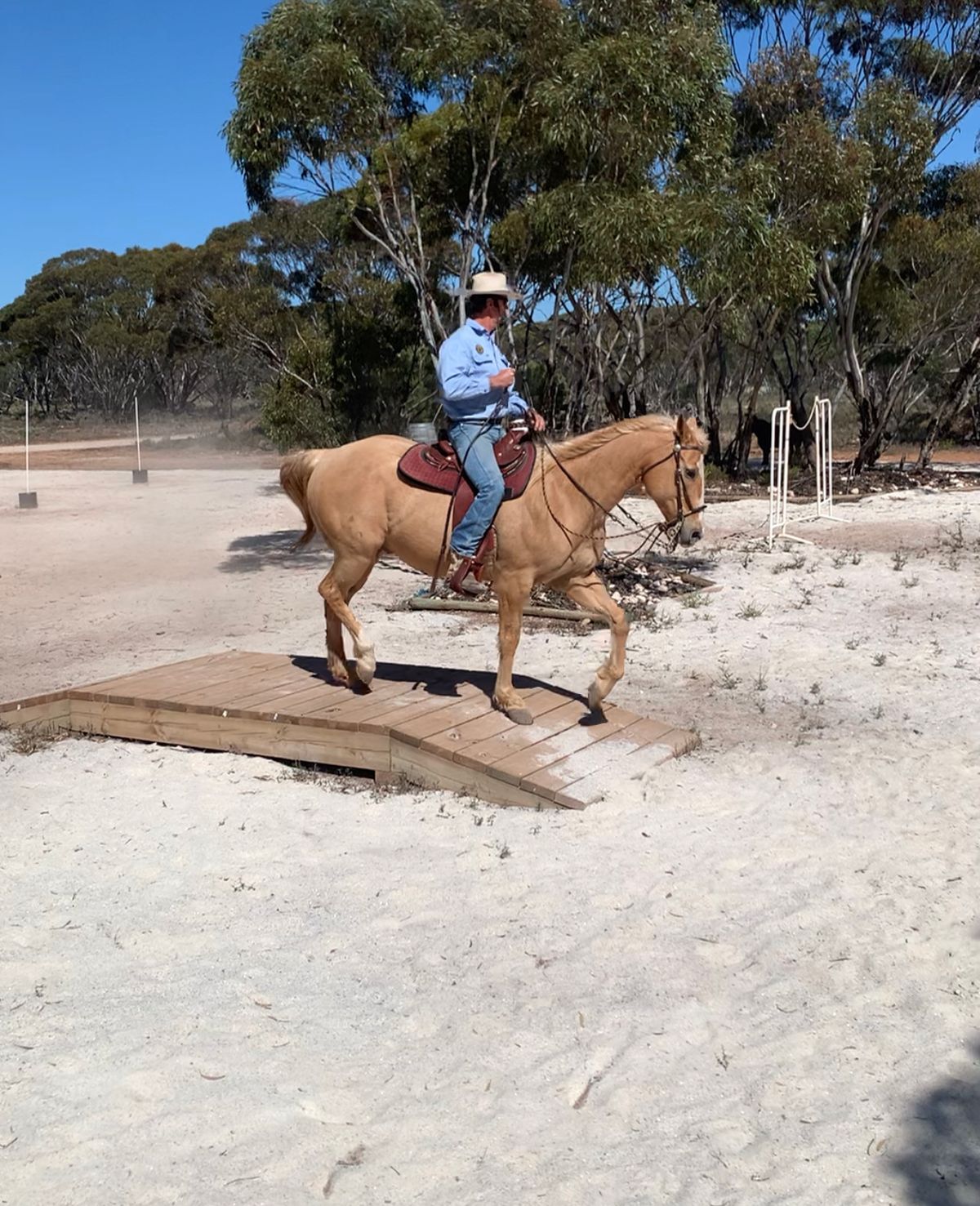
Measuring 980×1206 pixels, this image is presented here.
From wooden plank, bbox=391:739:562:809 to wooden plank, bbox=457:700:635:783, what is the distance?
0.07m

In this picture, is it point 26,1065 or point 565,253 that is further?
point 565,253

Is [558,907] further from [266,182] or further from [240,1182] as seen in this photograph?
[266,182]

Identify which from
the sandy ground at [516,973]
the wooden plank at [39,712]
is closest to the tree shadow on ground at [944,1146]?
the sandy ground at [516,973]

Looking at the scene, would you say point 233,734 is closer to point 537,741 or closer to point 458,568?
point 458,568

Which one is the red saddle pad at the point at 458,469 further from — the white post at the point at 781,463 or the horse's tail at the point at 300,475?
the white post at the point at 781,463

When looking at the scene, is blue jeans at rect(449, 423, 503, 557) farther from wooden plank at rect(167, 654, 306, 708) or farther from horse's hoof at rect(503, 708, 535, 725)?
wooden plank at rect(167, 654, 306, 708)

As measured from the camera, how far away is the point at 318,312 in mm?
26125

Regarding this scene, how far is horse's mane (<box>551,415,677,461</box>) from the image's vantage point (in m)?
6.11

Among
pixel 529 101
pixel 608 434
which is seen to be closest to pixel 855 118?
pixel 529 101

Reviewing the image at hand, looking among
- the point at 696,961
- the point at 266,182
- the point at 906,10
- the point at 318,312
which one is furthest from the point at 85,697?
the point at 906,10

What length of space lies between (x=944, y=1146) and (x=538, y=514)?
392 cm

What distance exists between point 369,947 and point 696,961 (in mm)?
1275

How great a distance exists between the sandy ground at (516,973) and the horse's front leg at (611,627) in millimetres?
622

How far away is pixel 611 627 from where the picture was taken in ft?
20.7
